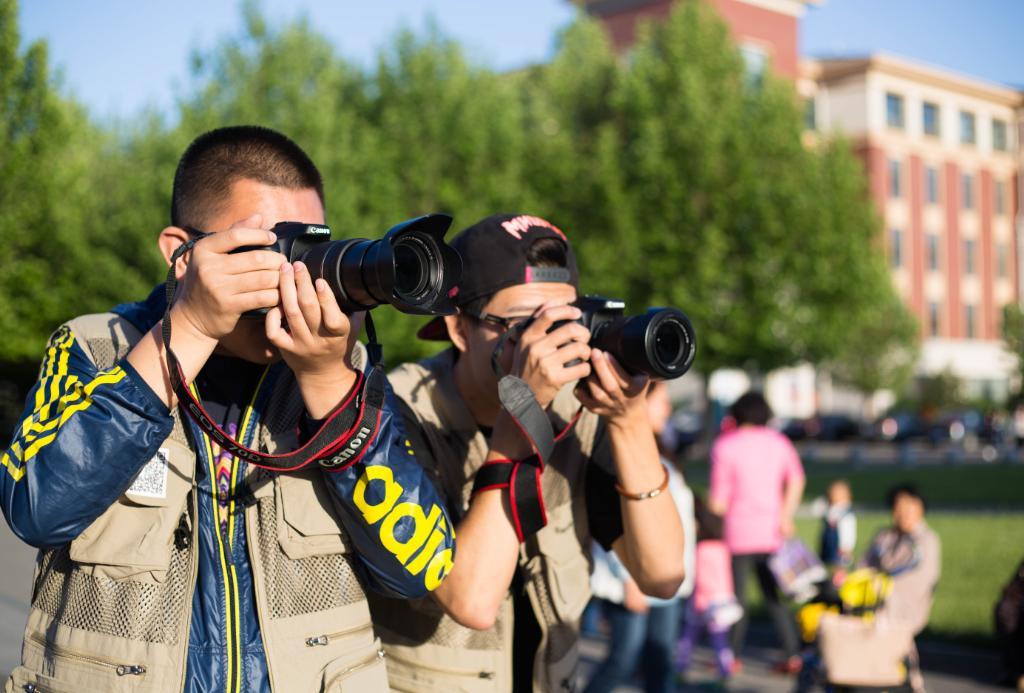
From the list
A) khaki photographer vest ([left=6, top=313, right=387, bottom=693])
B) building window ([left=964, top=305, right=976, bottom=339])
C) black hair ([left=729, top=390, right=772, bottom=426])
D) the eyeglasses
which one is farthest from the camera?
building window ([left=964, top=305, right=976, bottom=339])

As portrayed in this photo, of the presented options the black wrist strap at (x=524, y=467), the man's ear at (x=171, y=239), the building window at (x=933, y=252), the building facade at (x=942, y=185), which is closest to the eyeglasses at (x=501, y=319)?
the black wrist strap at (x=524, y=467)

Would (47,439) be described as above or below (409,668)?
above

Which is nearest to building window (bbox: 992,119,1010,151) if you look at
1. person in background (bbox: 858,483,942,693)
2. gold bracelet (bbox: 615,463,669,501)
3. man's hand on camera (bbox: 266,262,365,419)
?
person in background (bbox: 858,483,942,693)

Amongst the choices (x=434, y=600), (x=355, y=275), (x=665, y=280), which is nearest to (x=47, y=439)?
(x=355, y=275)

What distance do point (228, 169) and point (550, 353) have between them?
673 millimetres

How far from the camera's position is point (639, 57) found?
29.2 m

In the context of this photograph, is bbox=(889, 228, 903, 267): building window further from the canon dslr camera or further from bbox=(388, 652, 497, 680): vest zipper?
bbox=(388, 652, 497, 680): vest zipper

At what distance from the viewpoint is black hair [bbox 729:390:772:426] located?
26.0ft

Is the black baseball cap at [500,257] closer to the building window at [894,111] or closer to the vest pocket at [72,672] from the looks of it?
the vest pocket at [72,672]

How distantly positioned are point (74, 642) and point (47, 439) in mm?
336

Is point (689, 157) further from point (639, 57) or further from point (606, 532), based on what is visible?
point (606, 532)

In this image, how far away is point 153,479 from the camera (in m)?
1.86

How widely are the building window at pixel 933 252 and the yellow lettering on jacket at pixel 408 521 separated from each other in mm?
61359

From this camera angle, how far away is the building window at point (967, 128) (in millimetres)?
61594
